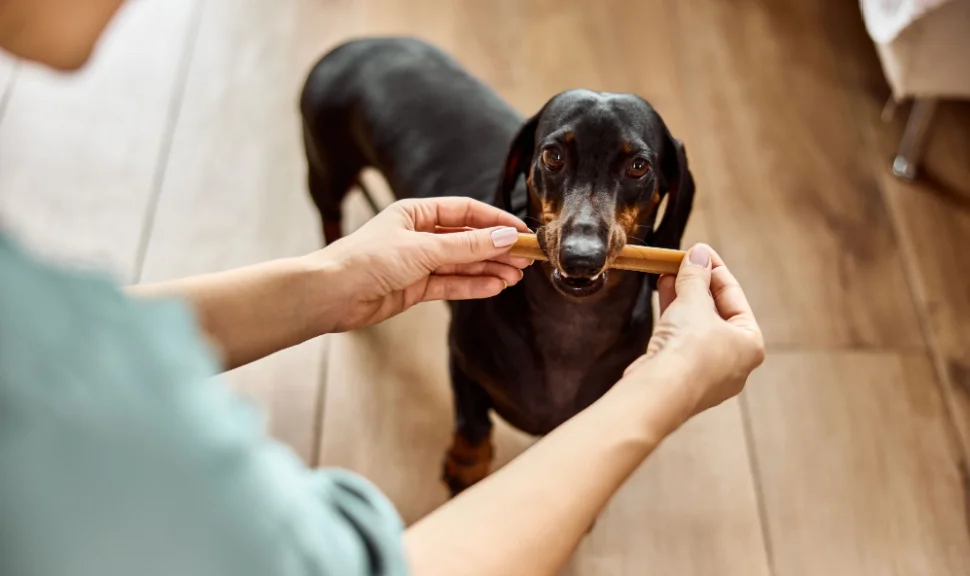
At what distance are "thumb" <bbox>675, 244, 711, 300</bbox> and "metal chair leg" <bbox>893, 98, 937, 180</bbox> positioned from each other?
134 cm

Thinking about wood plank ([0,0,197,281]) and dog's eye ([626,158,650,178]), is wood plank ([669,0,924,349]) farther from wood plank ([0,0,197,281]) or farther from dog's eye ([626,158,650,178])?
wood plank ([0,0,197,281])

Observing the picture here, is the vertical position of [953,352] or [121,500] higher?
[121,500]

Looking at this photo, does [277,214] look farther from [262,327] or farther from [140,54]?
[262,327]

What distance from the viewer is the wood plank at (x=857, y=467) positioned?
5.60 ft

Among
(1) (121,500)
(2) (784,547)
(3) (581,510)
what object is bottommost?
(2) (784,547)

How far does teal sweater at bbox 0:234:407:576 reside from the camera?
1.45 ft

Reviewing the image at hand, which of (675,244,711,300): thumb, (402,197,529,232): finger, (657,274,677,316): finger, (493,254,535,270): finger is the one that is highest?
(675,244,711,300): thumb

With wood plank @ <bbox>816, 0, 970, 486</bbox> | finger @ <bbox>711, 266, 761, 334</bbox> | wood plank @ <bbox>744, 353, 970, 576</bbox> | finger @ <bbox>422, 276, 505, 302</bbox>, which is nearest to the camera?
finger @ <bbox>711, 266, 761, 334</bbox>

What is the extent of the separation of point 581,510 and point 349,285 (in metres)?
0.49

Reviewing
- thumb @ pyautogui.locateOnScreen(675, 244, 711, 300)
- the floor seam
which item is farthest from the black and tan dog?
the floor seam

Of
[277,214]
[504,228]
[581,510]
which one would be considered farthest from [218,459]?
[277,214]

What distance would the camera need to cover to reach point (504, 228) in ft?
3.89

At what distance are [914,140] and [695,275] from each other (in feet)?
4.76

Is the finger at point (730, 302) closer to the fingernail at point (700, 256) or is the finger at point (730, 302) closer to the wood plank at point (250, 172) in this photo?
the fingernail at point (700, 256)
